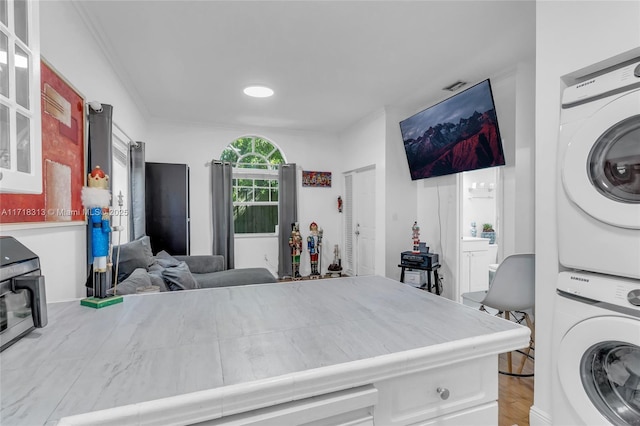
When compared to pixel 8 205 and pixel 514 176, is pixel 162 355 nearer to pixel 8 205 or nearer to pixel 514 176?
pixel 8 205

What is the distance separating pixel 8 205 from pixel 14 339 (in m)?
0.64

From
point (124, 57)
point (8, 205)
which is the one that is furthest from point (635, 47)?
point (124, 57)

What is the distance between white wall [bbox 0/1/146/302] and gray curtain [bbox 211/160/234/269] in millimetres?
2232

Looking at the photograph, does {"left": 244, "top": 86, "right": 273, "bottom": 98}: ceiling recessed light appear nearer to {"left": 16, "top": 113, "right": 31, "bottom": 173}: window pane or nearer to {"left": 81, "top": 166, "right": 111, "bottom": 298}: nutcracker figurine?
Answer: {"left": 81, "top": 166, "right": 111, "bottom": 298}: nutcracker figurine

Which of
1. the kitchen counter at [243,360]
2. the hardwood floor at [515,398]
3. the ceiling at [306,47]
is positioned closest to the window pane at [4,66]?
the kitchen counter at [243,360]

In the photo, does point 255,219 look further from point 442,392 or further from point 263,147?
point 442,392

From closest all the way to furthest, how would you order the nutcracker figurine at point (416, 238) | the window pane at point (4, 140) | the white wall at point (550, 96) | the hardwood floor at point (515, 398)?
1. the window pane at point (4, 140)
2. the white wall at point (550, 96)
3. the hardwood floor at point (515, 398)
4. the nutcracker figurine at point (416, 238)

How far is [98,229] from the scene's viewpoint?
4.23 ft

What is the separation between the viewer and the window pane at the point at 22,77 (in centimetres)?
85

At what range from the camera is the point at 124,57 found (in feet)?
8.91

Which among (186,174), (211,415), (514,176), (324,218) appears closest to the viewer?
(211,415)

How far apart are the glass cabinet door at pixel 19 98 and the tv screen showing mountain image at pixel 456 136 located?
3.22 metres

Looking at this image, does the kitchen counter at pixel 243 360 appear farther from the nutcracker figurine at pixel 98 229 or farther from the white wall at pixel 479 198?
the white wall at pixel 479 198

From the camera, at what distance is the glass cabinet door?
796mm
